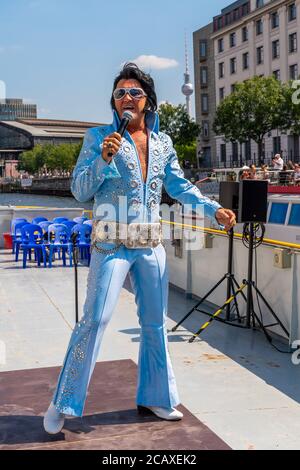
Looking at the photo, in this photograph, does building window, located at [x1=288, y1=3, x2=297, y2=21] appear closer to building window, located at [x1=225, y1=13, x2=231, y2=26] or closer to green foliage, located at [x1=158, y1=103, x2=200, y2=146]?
building window, located at [x1=225, y1=13, x2=231, y2=26]

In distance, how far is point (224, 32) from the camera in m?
73.5

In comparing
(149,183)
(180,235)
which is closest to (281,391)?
(149,183)

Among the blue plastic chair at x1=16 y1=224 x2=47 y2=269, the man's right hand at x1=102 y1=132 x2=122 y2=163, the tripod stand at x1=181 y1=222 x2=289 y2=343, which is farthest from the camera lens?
the blue plastic chair at x1=16 y1=224 x2=47 y2=269

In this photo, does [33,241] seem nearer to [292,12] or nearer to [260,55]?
[292,12]

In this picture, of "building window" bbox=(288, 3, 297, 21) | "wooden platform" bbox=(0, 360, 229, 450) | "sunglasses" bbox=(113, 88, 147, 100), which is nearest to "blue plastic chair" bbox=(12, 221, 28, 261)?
"wooden platform" bbox=(0, 360, 229, 450)

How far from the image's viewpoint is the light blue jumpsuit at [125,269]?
407 centimetres

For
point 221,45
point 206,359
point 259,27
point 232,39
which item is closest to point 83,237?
point 206,359

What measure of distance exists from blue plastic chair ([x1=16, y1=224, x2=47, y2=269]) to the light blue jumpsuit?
870 cm

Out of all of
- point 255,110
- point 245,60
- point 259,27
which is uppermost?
point 259,27

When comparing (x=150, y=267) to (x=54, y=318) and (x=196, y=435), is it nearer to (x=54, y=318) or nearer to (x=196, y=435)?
(x=196, y=435)

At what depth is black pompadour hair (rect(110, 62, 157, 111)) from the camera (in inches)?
169

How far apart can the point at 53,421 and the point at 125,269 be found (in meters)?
1.02

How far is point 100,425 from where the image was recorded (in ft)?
14.0
